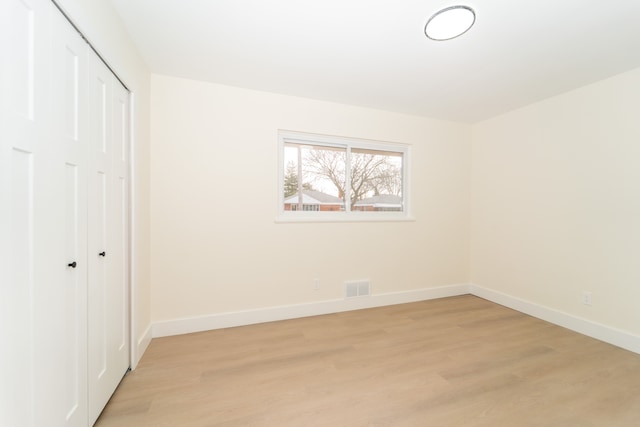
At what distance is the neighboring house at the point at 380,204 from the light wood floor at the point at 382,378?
4.56ft

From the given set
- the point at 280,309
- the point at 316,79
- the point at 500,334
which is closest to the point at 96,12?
the point at 316,79

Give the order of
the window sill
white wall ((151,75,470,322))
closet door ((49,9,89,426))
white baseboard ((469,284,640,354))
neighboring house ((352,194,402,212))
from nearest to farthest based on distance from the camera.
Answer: closet door ((49,9,89,426)), white baseboard ((469,284,640,354)), white wall ((151,75,470,322)), the window sill, neighboring house ((352,194,402,212))

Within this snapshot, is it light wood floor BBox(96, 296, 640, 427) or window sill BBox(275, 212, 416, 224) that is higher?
window sill BBox(275, 212, 416, 224)

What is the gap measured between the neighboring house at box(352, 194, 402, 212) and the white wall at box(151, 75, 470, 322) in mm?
215

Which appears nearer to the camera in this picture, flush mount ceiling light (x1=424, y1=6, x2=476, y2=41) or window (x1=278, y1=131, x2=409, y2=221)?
flush mount ceiling light (x1=424, y1=6, x2=476, y2=41)

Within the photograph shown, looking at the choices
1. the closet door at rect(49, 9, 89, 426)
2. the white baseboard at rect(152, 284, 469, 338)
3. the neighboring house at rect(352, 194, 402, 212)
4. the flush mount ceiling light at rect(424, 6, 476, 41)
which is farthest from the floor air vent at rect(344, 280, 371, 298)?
the flush mount ceiling light at rect(424, 6, 476, 41)

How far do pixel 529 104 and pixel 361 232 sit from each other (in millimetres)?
2479

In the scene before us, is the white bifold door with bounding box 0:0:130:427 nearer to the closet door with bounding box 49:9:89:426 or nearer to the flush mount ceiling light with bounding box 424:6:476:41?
the closet door with bounding box 49:9:89:426

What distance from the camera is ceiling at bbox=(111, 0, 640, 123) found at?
58.9 inches

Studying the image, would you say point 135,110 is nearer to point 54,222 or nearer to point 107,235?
Result: point 107,235

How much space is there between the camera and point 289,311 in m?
2.66

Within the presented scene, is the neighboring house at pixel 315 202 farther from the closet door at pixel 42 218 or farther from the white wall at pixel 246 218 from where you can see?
the closet door at pixel 42 218

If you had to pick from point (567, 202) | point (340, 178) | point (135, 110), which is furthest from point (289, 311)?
point (567, 202)

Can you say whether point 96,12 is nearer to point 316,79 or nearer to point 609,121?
point 316,79
